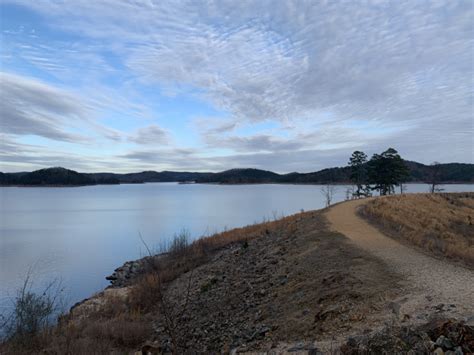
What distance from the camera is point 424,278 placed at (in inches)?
362

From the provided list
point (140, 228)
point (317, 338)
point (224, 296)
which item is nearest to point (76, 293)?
point (224, 296)

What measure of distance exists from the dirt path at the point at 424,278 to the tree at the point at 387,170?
132 feet

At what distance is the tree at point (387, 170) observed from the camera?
171 feet

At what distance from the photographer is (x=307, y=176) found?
547 ft

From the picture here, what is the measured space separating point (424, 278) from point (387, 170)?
46437 mm

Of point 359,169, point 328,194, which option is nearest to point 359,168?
point 359,169

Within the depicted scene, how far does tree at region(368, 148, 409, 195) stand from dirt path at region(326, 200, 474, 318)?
4011 centimetres

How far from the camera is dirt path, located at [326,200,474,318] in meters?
7.18

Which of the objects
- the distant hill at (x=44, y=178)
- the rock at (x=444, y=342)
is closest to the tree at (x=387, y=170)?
the rock at (x=444, y=342)

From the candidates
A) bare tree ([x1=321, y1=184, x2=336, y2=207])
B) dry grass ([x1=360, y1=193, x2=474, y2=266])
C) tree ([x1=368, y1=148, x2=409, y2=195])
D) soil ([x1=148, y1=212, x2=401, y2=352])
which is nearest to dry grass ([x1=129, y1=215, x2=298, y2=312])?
soil ([x1=148, y1=212, x2=401, y2=352])

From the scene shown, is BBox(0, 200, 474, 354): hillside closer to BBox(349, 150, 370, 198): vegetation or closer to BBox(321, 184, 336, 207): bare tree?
BBox(321, 184, 336, 207): bare tree

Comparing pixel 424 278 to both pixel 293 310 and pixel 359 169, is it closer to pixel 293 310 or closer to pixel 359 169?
pixel 293 310

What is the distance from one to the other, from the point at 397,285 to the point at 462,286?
1.37 metres

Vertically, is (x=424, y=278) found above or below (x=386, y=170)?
below
